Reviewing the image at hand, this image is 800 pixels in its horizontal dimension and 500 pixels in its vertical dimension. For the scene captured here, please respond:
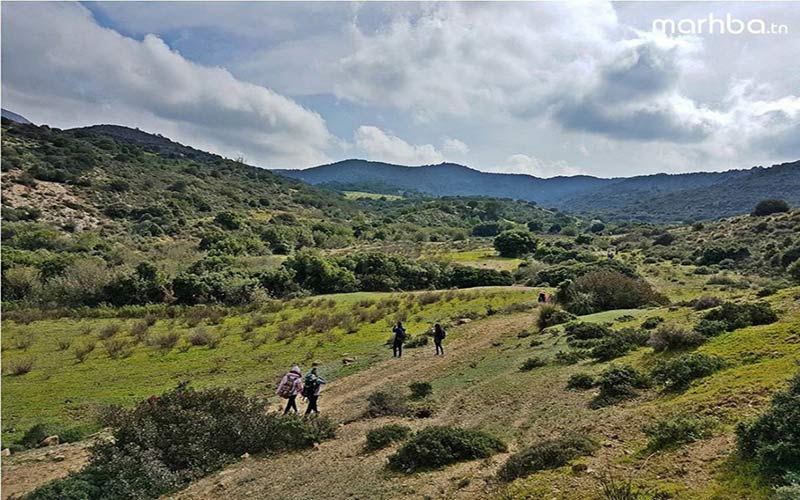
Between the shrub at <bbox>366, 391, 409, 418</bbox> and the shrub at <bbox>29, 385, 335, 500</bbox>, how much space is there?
1630mm

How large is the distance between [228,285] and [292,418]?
31.6 m

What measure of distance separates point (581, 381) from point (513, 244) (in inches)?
2580

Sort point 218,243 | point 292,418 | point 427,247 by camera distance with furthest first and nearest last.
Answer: point 427,247 < point 218,243 < point 292,418

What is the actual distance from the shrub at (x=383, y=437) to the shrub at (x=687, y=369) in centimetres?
608

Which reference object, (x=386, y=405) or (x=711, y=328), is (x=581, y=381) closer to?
(x=711, y=328)

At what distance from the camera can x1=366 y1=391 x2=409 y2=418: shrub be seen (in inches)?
589

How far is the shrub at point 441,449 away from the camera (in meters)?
10.1

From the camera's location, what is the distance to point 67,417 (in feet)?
56.2

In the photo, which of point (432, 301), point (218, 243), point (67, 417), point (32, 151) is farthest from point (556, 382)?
point (32, 151)

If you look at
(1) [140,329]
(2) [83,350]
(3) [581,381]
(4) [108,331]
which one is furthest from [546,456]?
(4) [108,331]

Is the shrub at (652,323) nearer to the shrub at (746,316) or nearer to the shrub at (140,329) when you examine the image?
the shrub at (746,316)

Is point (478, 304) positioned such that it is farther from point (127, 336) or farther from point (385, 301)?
point (127, 336)

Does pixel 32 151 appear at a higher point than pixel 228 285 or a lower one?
higher

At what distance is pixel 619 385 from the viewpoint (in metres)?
12.3
